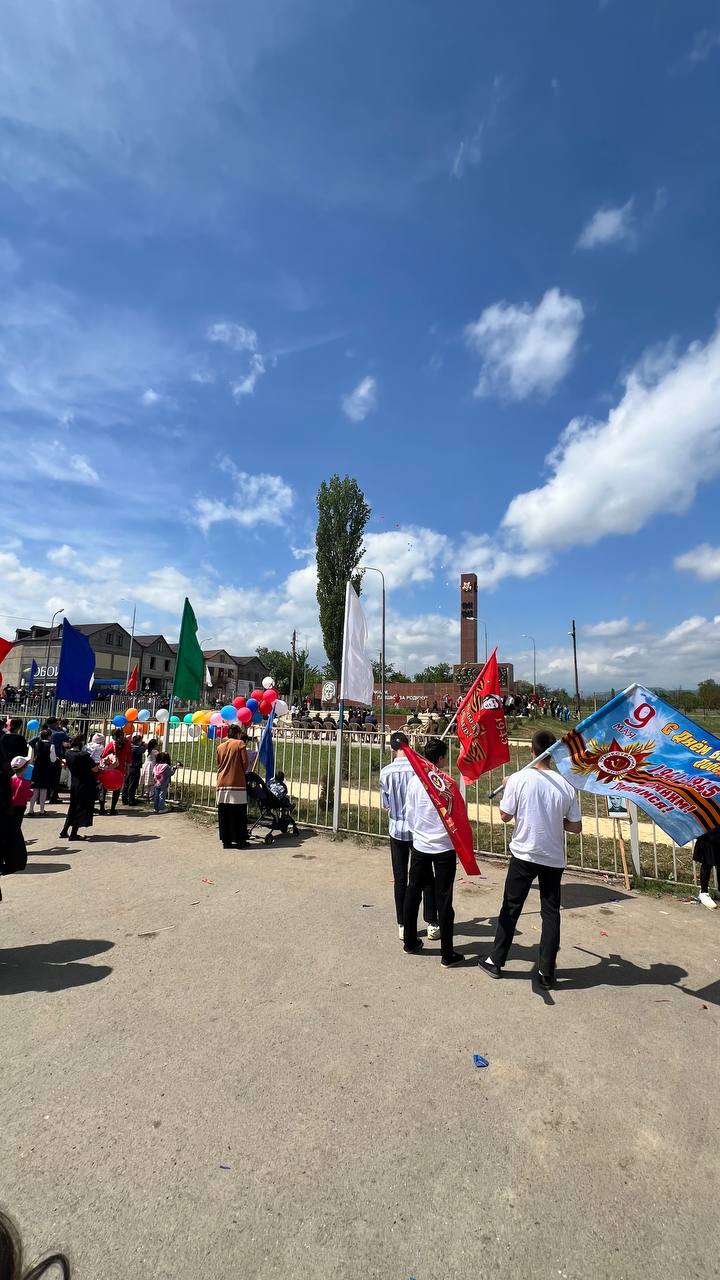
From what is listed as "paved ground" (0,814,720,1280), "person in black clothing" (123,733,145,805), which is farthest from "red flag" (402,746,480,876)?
"person in black clothing" (123,733,145,805)

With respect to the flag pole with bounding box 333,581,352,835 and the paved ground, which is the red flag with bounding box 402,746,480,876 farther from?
the flag pole with bounding box 333,581,352,835

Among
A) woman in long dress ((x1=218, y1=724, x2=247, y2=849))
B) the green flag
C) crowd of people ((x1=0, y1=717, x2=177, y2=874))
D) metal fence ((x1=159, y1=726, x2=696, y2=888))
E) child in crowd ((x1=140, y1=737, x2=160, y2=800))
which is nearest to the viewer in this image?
crowd of people ((x1=0, y1=717, x2=177, y2=874))

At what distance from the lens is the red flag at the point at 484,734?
21.5 ft

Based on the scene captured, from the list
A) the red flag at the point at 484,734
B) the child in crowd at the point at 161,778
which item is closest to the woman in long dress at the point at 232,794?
the child in crowd at the point at 161,778

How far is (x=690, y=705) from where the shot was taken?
62781 millimetres

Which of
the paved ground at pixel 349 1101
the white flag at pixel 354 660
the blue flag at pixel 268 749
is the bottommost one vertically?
the paved ground at pixel 349 1101

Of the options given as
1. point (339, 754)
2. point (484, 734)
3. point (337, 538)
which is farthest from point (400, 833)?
point (337, 538)

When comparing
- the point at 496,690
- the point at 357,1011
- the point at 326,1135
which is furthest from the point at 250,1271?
the point at 496,690

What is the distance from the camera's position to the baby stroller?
889cm

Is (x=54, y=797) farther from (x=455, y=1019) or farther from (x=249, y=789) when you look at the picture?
(x=455, y=1019)

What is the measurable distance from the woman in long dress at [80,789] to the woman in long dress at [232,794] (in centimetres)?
208

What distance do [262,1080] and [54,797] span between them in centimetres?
1067

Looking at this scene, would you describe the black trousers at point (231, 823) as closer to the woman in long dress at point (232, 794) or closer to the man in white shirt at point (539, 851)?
the woman in long dress at point (232, 794)

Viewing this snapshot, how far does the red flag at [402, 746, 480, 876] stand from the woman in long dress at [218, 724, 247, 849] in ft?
13.0
